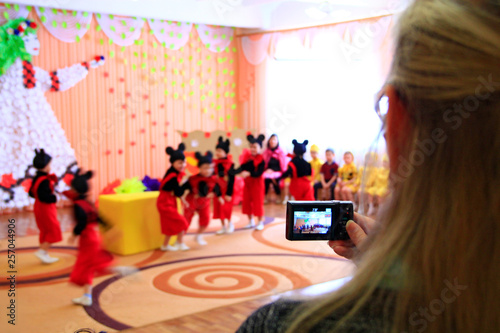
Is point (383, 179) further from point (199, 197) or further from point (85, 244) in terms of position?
point (199, 197)

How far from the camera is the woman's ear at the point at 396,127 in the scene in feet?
1.58

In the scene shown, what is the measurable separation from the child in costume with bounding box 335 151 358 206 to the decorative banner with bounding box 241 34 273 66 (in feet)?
8.69

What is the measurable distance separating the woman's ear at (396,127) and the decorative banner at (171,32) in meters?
7.74

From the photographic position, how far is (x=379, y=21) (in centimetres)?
673

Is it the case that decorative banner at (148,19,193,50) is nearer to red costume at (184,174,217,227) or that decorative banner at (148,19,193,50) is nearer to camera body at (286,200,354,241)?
red costume at (184,174,217,227)

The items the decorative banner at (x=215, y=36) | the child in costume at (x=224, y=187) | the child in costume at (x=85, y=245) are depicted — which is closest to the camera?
the child in costume at (x=85, y=245)

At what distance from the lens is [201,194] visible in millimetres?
4805

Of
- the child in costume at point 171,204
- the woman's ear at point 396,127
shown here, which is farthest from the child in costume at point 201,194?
the woman's ear at point 396,127

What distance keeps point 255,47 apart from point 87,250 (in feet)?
19.8

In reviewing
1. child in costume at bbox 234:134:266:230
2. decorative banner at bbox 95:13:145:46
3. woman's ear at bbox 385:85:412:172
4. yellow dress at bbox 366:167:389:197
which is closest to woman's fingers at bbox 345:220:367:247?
yellow dress at bbox 366:167:389:197

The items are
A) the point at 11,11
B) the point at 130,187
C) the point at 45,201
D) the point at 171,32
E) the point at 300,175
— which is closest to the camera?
the point at 45,201

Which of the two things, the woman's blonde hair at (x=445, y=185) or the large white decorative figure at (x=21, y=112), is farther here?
the large white decorative figure at (x=21, y=112)

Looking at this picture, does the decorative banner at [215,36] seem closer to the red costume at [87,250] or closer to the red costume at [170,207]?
the red costume at [170,207]

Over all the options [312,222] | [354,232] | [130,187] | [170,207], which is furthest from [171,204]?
[354,232]
